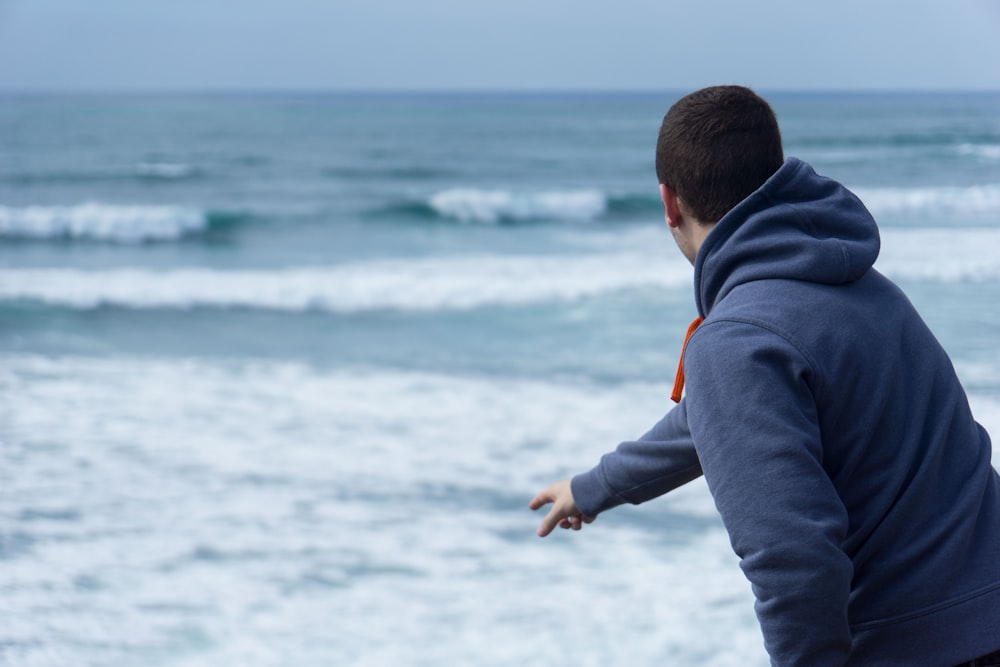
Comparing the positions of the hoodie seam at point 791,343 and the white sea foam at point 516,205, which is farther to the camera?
the white sea foam at point 516,205

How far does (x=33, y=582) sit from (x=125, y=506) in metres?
0.82

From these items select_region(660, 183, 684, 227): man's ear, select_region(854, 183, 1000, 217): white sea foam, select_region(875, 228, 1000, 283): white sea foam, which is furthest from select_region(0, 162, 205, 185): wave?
select_region(660, 183, 684, 227): man's ear

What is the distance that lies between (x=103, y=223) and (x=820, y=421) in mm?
17318

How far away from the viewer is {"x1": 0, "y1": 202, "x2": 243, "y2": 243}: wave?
1644cm

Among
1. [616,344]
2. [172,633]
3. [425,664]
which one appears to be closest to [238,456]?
[172,633]

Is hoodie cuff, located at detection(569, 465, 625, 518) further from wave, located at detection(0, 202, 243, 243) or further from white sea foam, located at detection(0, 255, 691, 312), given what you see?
wave, located at detection(0, 202, 243, 243)

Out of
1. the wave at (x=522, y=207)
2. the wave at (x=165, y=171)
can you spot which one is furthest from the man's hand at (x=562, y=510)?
the wave at (x=165, y=171)

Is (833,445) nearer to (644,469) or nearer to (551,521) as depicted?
(644,469)

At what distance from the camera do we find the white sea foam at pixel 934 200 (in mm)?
17375

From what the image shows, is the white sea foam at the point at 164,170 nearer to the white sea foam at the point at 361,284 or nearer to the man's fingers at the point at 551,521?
the white sea foam at the point at 361,284

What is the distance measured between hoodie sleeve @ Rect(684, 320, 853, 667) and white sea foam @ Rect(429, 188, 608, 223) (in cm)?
1717

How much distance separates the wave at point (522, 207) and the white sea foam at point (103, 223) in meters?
3.57

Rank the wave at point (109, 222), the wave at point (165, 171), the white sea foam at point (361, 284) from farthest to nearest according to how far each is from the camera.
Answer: the wave at point (165, 171) < the wave at point (109, 222) < the white sea foam at point (361, 284)

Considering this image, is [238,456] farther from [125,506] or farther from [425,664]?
[425,664]
